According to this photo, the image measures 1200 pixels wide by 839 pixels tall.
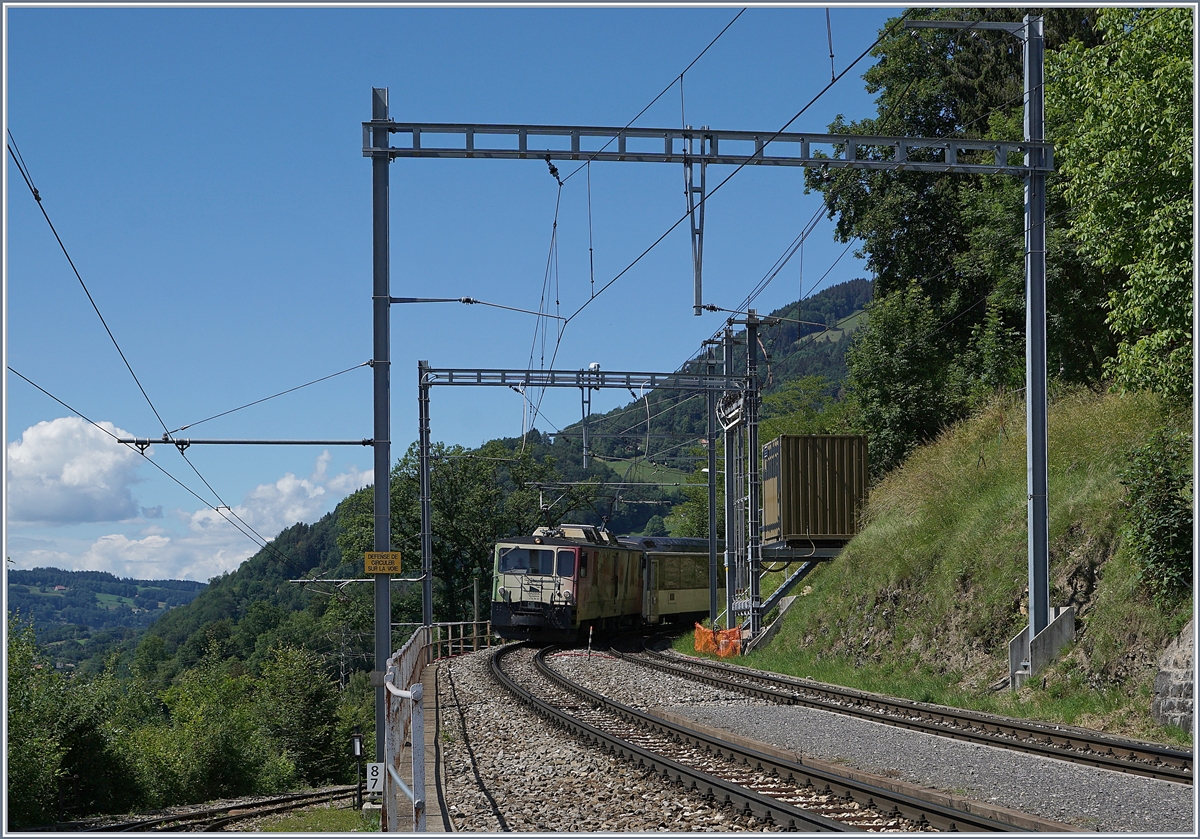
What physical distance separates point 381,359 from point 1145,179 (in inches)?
460

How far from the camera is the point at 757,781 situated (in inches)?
416

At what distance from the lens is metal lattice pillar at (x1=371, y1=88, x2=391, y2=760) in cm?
1473

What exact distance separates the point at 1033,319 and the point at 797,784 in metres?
9.50

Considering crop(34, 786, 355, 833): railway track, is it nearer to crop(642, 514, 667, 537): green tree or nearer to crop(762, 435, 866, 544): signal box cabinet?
crop(762, 435, 866, 544): signal box cabinet

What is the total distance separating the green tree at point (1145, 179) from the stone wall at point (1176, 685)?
5103 mm

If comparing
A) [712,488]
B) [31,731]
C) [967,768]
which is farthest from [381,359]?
[31,731]

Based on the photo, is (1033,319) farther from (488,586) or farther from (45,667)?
(488,586)

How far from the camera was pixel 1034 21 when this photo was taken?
1727 cm

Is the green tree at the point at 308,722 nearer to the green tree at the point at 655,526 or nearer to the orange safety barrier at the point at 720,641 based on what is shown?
the orange safety barrier at the point at 720,641

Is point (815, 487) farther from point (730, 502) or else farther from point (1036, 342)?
point (1036, 342)

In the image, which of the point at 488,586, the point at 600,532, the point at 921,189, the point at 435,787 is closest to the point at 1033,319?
the point at 435,787

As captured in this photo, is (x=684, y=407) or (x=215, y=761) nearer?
(x=215, y=761)

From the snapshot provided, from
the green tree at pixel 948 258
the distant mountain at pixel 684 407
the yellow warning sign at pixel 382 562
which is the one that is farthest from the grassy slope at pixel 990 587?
the yellow warning sign at pixel 382 562

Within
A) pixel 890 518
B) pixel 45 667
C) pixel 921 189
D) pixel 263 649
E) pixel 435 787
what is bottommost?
pixel 263 649
